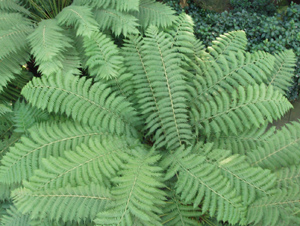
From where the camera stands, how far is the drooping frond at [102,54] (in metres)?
2.25

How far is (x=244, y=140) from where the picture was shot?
2.24 m

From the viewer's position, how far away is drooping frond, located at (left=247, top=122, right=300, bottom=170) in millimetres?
2006

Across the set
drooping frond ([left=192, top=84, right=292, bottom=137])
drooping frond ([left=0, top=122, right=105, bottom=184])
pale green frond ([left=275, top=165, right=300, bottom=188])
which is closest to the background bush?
drooping frond ([left=192, top=84, right=292, bottom=137])

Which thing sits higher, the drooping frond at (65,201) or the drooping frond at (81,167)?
the drooping frond at (81,167)

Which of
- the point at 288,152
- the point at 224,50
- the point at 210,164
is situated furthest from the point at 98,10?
the point at 288,152

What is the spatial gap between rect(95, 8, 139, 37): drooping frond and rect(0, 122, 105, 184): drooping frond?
1091 mm

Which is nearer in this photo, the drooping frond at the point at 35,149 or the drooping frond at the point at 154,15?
the drooping frond at the point at 35,149

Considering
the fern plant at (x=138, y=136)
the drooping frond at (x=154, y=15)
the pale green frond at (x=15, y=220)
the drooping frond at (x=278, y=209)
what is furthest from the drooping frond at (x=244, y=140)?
the pale green frond at (x=15, y=220)

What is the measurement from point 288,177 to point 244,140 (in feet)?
1.53

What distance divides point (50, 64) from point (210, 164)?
1655mm

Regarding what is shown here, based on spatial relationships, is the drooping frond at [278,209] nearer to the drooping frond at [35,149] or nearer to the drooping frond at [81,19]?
the drooping frond at [35,149]

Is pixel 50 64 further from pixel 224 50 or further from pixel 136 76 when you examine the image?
pixel 224 50

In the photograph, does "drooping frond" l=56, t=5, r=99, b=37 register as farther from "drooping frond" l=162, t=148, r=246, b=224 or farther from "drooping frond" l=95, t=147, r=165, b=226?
"drooping frond" l=162, t=148, r=246, b=224

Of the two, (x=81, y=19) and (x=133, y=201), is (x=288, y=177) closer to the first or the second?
(x=133, y=201)
